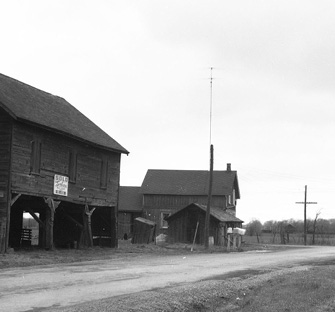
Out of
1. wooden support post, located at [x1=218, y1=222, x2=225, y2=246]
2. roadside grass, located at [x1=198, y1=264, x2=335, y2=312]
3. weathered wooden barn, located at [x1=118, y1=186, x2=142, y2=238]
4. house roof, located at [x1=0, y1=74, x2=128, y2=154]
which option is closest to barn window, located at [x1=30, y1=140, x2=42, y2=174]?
house roof, located at [x1=0, y1=74, x2=128, y2=154]

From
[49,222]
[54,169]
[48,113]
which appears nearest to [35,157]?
[54,169]

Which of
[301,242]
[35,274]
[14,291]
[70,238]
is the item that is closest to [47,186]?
[70,238]

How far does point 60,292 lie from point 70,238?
24.7 m

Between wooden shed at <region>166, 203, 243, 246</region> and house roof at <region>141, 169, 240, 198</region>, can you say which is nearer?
wooden shed at <region>166, 203, 243, 246</region>

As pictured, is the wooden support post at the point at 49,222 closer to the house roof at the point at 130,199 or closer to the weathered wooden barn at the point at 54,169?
the weathered wooden barn at the point at 54,169

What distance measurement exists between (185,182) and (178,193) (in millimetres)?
2337

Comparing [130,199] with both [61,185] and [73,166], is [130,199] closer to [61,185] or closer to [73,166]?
[73,166]

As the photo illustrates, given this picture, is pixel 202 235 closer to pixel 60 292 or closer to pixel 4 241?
pixel 4 241

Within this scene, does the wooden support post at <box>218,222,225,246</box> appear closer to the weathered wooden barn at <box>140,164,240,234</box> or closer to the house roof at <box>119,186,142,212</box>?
the weathered wooden barn at <box>140,164,240,234</box>

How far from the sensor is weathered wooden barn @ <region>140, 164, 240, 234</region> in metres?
67.1

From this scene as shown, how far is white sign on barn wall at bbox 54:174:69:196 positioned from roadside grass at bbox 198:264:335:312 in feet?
54.5

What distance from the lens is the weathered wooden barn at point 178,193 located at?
6712cm

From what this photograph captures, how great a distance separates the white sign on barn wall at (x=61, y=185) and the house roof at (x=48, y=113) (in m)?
2.24

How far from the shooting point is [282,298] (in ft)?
43.3
